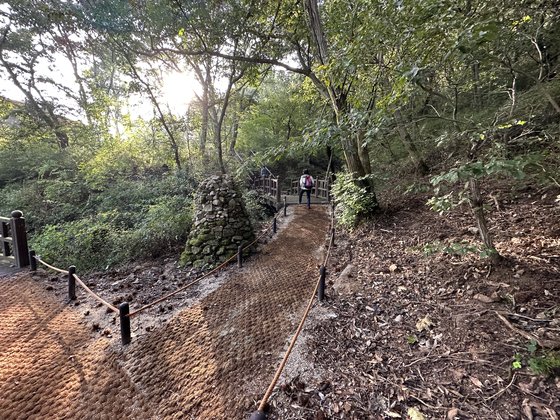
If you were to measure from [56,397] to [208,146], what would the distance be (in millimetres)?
12960

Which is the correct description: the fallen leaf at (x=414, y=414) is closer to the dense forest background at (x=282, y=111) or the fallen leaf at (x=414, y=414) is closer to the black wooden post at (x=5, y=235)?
the dense forest background at (x=282, y=111)

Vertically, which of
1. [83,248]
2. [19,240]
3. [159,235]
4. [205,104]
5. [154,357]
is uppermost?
[205,104]

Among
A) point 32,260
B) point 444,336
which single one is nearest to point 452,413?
point 444,336

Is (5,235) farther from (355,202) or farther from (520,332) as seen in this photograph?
(520,332)

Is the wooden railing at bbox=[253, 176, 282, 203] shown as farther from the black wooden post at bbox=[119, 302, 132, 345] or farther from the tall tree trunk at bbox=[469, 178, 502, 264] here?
the tall tree trunk at bbox=[469, 178, 502, 264]

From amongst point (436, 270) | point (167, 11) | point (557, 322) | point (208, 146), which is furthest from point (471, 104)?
point (208, 146)

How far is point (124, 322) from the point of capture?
10.0 ft

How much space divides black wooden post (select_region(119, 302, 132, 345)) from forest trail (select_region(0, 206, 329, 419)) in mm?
113

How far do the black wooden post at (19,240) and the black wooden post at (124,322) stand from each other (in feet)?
13.7

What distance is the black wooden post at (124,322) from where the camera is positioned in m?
3.02

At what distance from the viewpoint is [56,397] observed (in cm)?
238

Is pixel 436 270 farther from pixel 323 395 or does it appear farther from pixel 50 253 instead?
pixel 50 253

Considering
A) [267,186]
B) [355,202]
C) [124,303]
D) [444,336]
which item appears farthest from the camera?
[267,186]

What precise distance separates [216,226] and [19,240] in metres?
4.05
